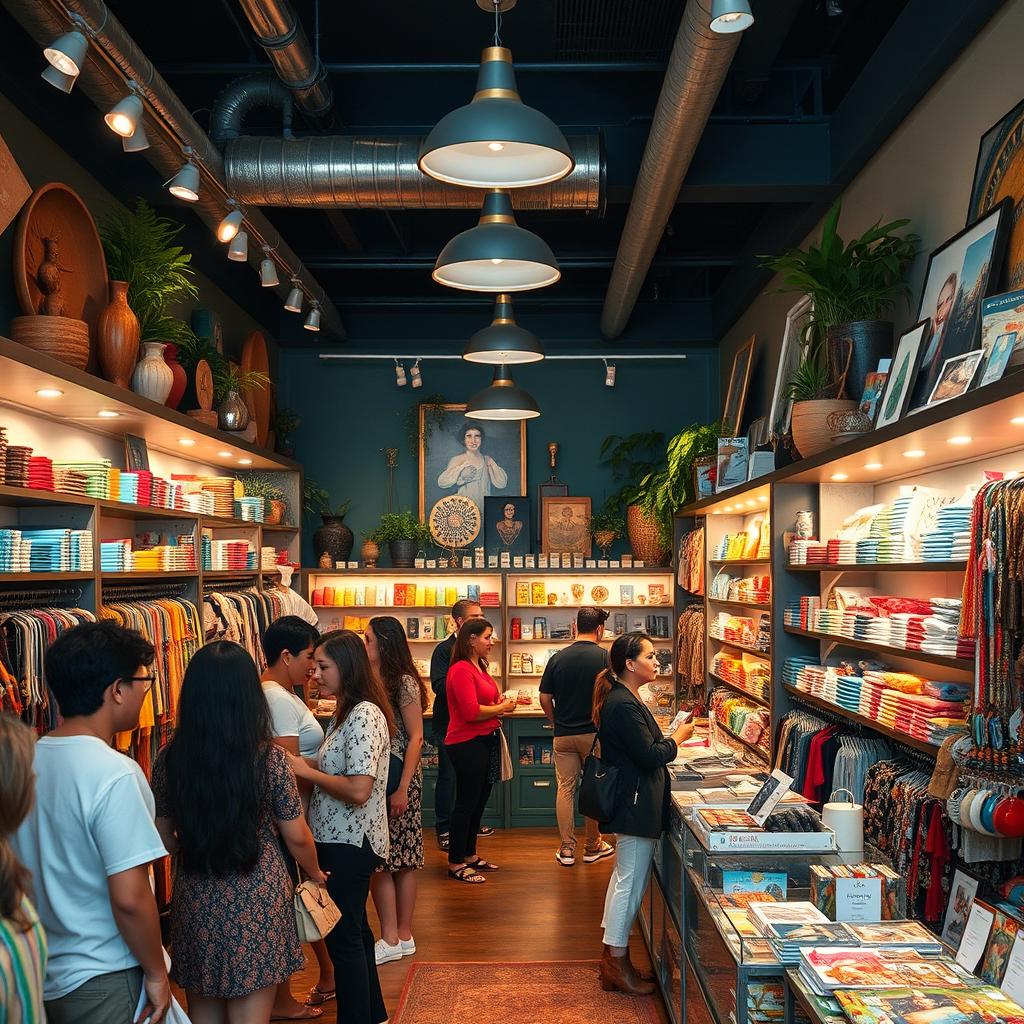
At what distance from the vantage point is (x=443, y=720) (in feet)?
26.2

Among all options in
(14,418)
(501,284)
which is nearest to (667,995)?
(501,284)

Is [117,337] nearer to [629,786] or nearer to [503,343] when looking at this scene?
[503,343]

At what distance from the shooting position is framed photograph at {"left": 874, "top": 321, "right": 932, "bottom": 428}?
14.1 ft

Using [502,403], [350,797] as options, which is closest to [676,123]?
[502,403]

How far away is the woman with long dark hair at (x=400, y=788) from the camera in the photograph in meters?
5.37

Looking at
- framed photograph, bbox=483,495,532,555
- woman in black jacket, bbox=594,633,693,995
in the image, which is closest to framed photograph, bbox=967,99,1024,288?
woman in black jacket, bbox=594,633,693,995

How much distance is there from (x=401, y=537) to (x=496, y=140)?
643 cm

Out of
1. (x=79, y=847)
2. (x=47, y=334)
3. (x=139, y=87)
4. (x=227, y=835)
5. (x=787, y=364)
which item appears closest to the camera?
(x=79, y=847)

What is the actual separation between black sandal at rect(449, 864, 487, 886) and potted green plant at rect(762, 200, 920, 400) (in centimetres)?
422

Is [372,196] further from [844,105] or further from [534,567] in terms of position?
[534,567]

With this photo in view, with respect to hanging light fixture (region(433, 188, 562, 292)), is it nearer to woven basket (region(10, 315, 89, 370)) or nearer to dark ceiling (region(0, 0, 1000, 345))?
dark ceiling (region(0, 0, 1000, 345))

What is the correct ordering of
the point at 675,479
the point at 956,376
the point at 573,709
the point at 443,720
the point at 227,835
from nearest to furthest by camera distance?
the point at 227,835, the point at 956,376, the point at 573,709, the point at 443,720, the point at 675,479

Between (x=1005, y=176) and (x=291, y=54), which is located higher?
(x=291, y=54)

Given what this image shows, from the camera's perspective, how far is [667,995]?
501 centimetres
